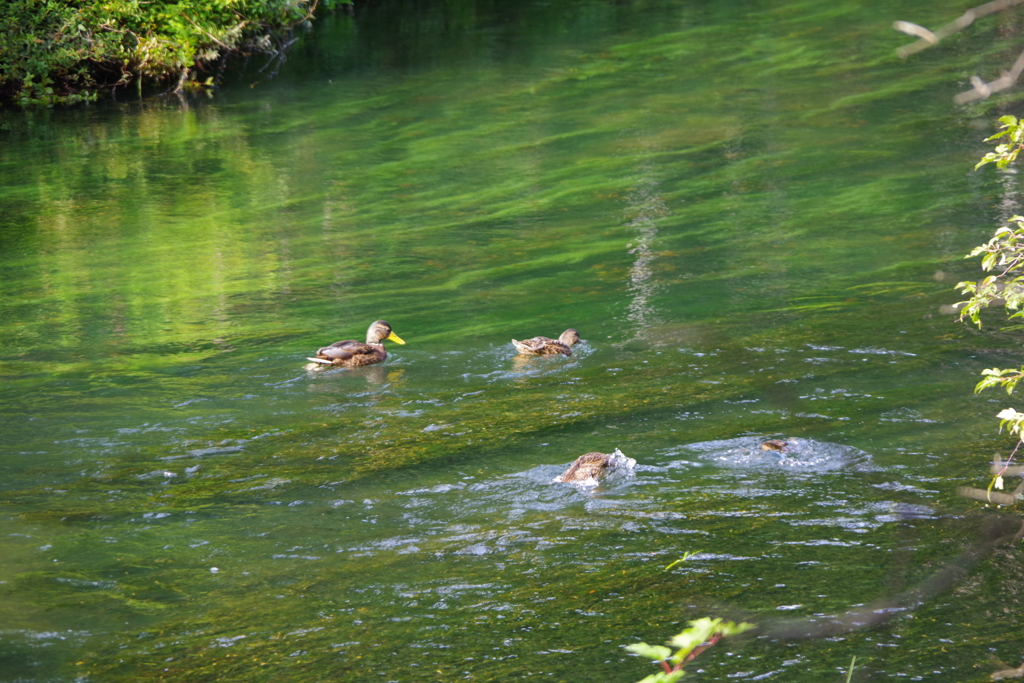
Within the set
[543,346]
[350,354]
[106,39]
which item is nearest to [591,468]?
[543,346]

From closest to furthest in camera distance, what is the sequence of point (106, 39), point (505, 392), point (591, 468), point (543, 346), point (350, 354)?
point (591, 468)
point (505, 392)
point (543, 346)
point (350, 354)
point (106, 39)

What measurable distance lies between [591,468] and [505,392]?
2.12m

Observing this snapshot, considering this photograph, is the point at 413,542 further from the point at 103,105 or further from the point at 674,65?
the point at 103,105

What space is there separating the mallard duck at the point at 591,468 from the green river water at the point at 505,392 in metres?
0.11

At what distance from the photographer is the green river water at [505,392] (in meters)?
5.80

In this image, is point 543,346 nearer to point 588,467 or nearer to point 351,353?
point 351,353

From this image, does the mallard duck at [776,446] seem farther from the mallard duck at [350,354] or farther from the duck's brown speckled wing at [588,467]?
the mallard duck at [350,354]

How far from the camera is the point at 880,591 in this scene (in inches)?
230

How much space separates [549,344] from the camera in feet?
31.1

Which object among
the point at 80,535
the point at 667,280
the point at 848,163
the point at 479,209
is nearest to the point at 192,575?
the point at 80,535

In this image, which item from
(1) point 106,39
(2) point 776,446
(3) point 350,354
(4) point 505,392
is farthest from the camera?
(1) point 106,39

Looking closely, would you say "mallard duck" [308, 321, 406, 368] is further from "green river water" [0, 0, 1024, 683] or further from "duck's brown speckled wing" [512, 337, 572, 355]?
"duck's brown speckled wing" [512, 337, 572, 355]

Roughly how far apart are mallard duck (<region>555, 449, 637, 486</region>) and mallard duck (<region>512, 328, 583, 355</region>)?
2.38m

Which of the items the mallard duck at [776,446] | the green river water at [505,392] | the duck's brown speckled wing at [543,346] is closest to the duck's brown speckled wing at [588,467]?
the green river water at [505,392]
